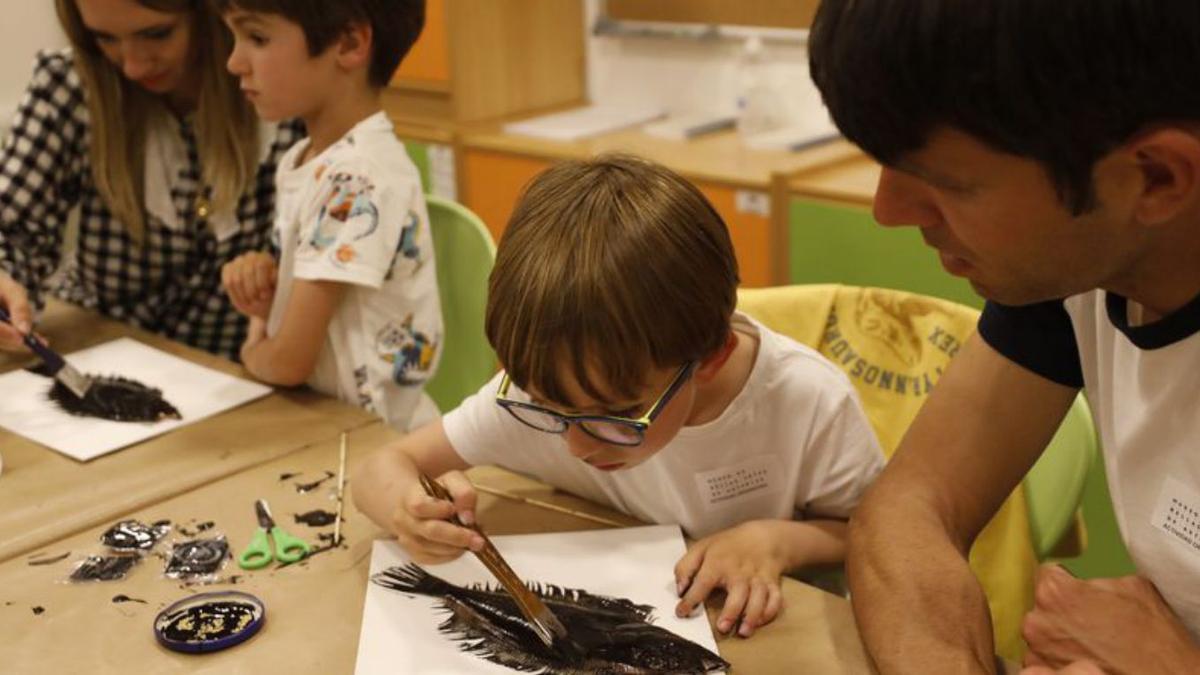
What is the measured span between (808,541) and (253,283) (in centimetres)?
90

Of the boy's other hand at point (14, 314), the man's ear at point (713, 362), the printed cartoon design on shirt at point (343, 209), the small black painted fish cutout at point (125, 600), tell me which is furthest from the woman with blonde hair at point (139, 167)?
the man's ear at point (713, 362)

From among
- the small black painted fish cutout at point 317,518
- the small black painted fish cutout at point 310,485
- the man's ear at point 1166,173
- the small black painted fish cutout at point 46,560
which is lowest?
the small black painted fish cutout at point 46,560

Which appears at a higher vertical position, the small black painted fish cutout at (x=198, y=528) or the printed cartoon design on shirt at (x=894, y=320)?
the printed cartoon design on shirt at (x=894, y=320)

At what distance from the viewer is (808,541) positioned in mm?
1126

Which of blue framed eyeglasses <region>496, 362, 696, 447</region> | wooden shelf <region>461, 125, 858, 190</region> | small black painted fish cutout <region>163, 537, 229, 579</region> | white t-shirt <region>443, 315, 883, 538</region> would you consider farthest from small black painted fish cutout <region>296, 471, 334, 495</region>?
wooden shelf <region>461, 125, 858, 190</region>

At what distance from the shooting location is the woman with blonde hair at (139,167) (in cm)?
181

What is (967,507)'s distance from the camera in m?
1.13

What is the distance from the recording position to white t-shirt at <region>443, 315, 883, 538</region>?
3.86 ft

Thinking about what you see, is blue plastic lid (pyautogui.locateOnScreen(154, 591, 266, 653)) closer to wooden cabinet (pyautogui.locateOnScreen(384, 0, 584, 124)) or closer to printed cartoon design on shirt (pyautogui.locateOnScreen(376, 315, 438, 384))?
printed cartoon design on shirt (pyautogui.locateOnScreen(376, 315, 438, 384))

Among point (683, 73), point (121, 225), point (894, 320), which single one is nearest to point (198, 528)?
point (894, 320)

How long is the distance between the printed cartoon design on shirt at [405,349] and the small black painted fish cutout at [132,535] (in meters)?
0.50

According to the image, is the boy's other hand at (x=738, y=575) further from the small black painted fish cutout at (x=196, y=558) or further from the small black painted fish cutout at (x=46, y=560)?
the small black painted fish cutout at (x=46, y=560)

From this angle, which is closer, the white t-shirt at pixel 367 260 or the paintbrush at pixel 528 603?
the paintbrush at pixel 528 603

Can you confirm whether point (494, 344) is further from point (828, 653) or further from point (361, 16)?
point (361, 16)
